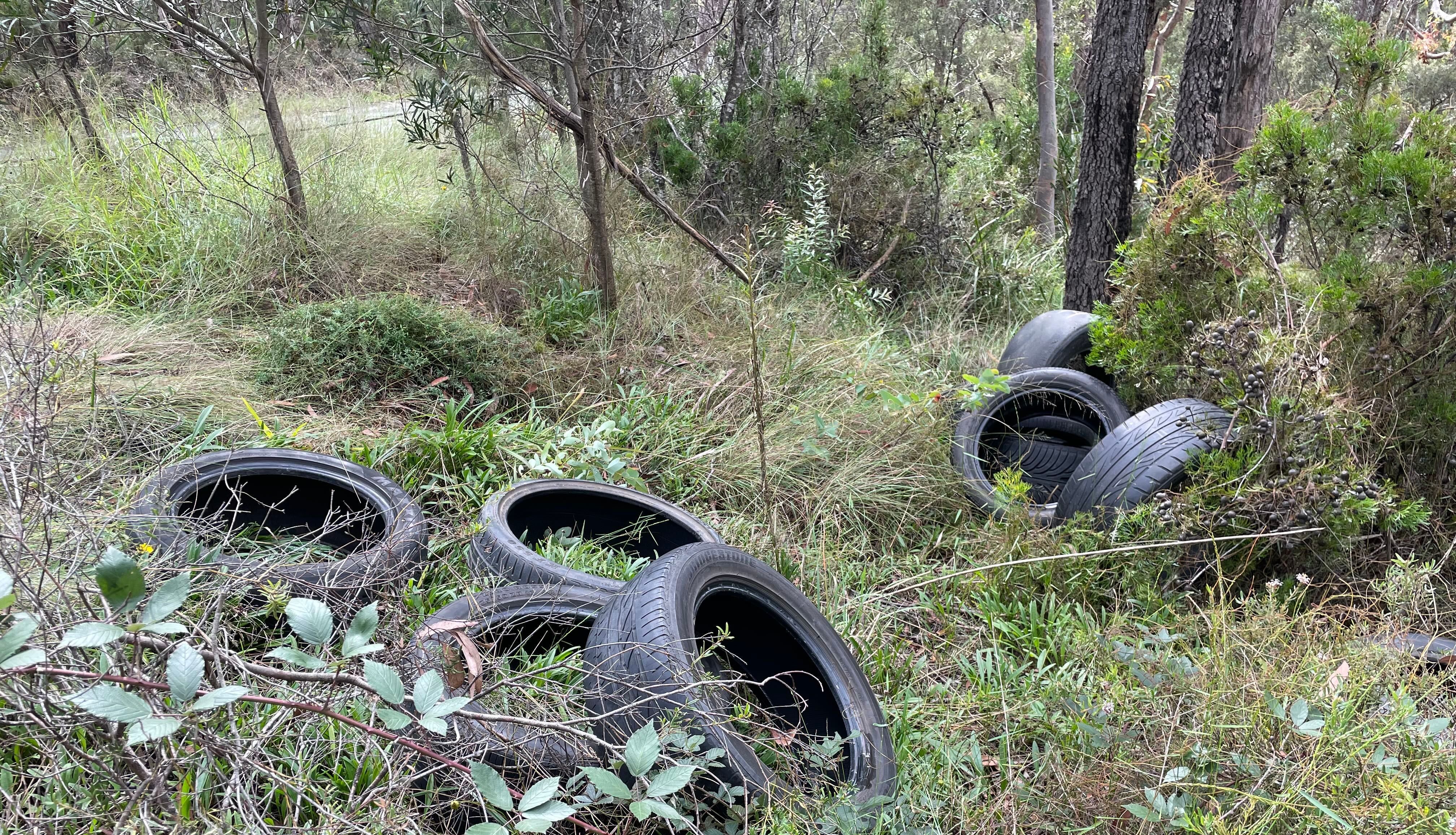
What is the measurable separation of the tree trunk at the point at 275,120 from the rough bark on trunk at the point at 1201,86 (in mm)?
5254

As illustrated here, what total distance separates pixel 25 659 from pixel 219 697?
264 mm

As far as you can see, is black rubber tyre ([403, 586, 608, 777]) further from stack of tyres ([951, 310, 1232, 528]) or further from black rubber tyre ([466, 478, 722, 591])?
stack of tyres ([951, 310, 1232, 528])

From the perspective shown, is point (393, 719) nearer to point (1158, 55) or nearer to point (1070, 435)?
point (1070, 435)

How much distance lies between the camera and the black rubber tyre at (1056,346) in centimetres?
506

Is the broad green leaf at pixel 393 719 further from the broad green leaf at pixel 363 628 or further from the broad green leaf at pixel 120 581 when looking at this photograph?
the broad green leaf at pixel 120 581

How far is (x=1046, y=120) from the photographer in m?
7.98

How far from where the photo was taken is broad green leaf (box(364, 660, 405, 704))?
1.47 m

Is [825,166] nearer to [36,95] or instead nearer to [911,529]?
[911,529]

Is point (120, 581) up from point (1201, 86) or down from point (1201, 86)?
down

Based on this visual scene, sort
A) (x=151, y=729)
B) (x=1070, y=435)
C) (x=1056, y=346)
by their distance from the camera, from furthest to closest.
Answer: (x=1056, y=346) < (x=1070, y=435) < (x=151, y=729)

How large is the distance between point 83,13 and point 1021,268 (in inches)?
253

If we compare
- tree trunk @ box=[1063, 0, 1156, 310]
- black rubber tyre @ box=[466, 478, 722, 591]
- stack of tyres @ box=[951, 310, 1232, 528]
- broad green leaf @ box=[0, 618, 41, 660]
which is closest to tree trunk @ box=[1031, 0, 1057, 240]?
tree trunk @ box=[1063, 0, 1156, 310]

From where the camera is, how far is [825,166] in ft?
23.5

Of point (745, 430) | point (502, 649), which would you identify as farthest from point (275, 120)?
point (502, 649)
